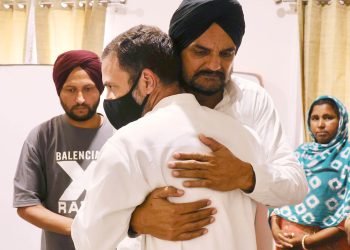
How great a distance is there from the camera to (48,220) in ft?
5.80

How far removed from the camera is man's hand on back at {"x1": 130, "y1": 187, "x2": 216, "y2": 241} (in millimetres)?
1009

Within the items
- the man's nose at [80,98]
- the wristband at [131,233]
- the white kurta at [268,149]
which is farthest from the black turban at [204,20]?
the man's nose at [80,98]

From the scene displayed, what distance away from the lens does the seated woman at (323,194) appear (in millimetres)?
2547

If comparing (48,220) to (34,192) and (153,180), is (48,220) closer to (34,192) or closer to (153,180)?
(34,192)

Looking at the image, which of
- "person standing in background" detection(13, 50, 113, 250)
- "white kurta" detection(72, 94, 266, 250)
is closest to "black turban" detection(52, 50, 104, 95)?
"person standing in background" detection(13, 50, 113, 250)

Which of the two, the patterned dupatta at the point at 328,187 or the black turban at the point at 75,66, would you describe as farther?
the patterned dupatta at the point at 328,187

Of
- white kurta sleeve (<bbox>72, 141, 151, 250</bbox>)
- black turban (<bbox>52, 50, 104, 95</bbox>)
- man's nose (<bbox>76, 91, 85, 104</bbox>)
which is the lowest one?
white kurta sleeve (<bbox>72, 141, 151, 250</bbox>)

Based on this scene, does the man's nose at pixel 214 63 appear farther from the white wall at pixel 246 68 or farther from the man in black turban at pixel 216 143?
the white wall at pixel 246 68

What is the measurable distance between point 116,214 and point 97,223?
46 millimetres

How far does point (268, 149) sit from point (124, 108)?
16.1 inches

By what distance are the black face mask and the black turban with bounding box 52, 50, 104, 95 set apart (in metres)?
0.80

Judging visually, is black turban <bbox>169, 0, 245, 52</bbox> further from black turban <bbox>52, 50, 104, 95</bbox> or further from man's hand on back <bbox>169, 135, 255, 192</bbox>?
black turban <bbox>52, 50, 104, 95</bbox>

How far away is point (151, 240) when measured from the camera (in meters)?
1.06

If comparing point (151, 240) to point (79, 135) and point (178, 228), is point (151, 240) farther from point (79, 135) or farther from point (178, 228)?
point (79, 135)
